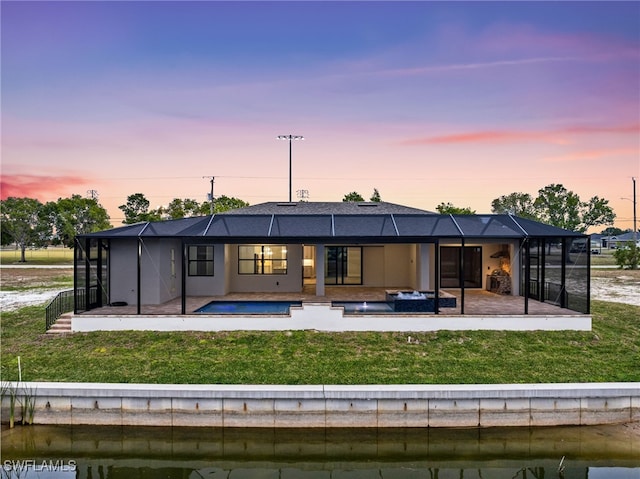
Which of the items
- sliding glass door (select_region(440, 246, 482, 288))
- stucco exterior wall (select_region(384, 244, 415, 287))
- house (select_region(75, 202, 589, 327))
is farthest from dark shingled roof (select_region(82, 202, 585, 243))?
stucco exterior wall (select_region(384, 244, 415, 287))

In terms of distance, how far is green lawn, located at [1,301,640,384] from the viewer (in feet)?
31.0

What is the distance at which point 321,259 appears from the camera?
15.6 metres

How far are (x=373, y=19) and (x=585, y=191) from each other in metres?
53.8

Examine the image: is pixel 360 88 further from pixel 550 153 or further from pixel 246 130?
pixel 550 153

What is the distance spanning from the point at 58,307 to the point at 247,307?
6.65 metres

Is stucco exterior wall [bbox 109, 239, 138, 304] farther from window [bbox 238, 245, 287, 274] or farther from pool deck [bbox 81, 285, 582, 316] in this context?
window [bbox 238, 245, 287, 274]

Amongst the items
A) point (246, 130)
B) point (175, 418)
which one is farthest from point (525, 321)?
point (246, 130)

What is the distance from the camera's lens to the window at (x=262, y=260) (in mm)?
17641

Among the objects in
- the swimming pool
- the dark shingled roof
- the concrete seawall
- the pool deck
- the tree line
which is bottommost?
the concrete seawall

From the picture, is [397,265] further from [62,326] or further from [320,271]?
[62,326]

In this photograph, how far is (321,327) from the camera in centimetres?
1220

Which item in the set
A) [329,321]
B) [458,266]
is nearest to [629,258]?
[458,266]

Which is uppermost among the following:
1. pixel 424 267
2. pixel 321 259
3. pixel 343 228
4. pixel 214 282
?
pixel 343 228

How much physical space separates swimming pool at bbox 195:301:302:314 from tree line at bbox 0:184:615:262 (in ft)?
101
